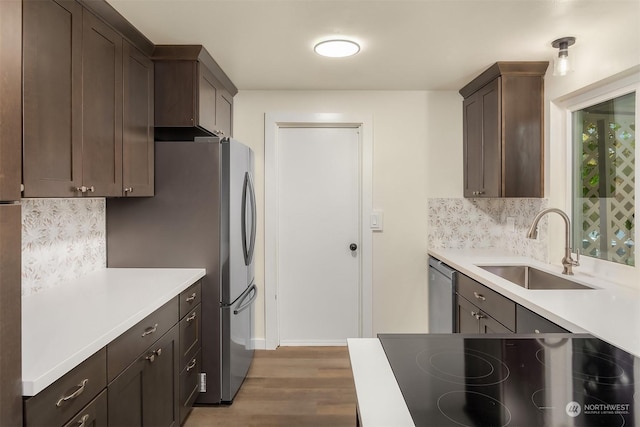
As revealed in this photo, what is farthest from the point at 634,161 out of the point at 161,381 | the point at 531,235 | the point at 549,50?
the point at 161,381

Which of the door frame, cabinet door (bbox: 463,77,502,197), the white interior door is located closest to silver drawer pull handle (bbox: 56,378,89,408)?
the door frame

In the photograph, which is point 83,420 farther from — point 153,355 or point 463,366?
point 463,366

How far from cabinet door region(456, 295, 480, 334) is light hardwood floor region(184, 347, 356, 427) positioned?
0.85 meters

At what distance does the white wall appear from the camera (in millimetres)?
3396

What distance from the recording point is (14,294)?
99 centimetres

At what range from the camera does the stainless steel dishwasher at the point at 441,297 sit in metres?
2.86

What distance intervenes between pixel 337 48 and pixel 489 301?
171 cm

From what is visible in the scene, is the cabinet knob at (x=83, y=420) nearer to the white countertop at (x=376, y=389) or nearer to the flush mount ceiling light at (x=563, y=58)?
the white countertop at (x=376, y=389)

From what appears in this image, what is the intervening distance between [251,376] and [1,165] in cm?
237

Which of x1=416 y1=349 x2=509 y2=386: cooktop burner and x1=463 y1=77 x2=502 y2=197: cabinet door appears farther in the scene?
x1=463 y1=77 x2=502 y2=197: cabinet door

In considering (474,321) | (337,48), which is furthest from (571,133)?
(337,48)

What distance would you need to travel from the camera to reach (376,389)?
896 mm

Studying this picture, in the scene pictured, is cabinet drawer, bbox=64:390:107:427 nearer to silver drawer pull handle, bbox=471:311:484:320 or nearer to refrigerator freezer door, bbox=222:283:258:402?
refrigerator freezer door, bbox=222:283:258:402

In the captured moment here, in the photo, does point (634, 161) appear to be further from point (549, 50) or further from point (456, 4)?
point (456, 4)
